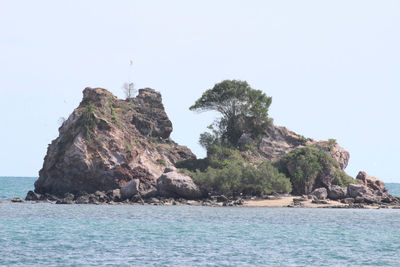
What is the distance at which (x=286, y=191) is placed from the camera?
71312 mm

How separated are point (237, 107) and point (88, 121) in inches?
986

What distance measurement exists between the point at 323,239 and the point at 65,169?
43042 millimetres

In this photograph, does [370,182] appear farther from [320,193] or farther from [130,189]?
[130,189]

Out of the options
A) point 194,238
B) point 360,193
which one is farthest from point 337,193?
point 194,238

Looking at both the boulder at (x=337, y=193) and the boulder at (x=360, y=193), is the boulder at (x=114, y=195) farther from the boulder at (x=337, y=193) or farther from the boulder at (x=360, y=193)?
the boulder at (x=360, y=193)

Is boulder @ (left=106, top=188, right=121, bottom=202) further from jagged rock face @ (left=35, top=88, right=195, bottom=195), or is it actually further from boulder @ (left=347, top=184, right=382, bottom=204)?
boulder @ (left=347, top=184, right=382, bottom=204)

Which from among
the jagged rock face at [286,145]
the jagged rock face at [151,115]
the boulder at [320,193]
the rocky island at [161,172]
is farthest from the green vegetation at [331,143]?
the jagged rock face at [151,115]

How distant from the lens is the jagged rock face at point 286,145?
83.7 metres

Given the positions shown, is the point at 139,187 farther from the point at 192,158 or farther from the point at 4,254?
the point at 4,254

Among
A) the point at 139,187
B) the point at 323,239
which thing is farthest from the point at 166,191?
the point at 323,239

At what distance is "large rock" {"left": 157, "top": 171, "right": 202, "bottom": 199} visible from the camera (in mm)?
66375

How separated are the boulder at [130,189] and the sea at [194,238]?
12.2 meters

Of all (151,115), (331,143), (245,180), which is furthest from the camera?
(151,115)

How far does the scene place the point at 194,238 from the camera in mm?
34625
